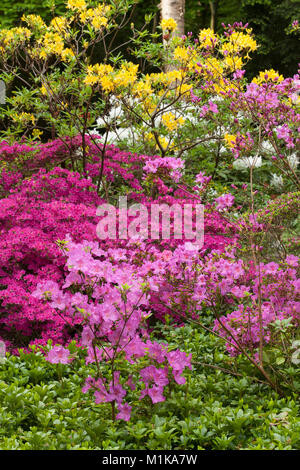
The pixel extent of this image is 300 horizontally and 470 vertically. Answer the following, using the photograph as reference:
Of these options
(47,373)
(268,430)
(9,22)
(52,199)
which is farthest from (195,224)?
(9,22)

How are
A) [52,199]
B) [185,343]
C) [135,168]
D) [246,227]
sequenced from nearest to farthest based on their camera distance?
[246,227]
[185,343]
[52,199]
[135,168]

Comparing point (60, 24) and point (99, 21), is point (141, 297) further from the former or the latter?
point (60, 24)

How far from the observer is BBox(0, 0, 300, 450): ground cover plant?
243cm

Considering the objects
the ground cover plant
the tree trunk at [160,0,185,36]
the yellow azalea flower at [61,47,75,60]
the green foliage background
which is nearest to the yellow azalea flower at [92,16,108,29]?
the ground cover plant

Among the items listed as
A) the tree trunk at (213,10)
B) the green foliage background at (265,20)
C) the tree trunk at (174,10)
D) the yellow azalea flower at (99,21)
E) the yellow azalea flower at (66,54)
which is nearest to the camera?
the yellow azalea flower at (99,21)

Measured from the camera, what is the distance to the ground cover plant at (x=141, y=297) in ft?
7.96

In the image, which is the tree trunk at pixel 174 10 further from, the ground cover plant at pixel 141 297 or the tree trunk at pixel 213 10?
the tree trunk at pixel 213 10

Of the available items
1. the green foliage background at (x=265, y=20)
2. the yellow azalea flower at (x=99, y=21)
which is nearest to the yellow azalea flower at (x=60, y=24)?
the yellow azalea flower at (x=99, y=21)

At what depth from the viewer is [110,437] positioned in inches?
95.1

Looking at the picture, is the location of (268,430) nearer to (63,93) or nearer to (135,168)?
(135,168)

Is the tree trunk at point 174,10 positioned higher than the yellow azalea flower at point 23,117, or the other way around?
the tree trunk at point 174,10

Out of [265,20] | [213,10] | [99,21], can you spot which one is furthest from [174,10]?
[213,10]

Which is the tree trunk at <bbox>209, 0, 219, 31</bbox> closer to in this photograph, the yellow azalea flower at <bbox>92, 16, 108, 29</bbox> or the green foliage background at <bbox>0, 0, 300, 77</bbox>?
the green foliage background at <bbox>0, 0, 300, 77</bbox>
